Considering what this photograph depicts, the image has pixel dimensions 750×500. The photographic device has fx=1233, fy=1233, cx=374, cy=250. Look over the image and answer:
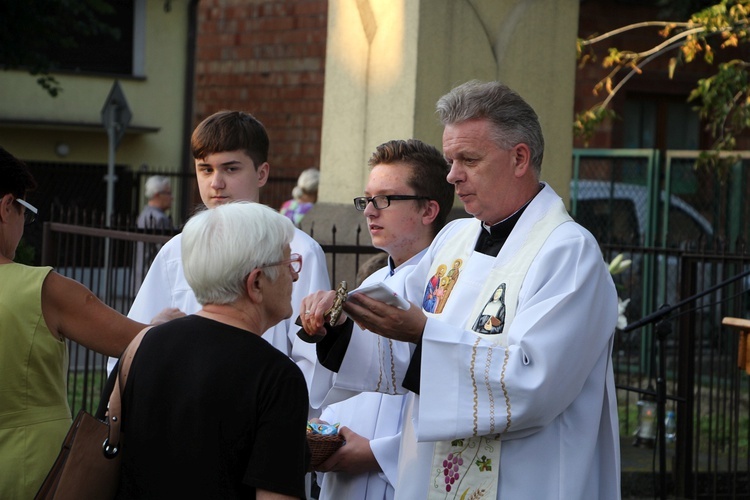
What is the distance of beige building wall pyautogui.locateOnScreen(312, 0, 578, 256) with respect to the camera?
21.6 ft

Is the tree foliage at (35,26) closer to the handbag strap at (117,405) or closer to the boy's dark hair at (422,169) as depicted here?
the boy's dark hair at (422,169)

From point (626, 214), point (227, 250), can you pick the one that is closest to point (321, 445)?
point (227, 250)

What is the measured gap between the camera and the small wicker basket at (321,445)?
392 cm

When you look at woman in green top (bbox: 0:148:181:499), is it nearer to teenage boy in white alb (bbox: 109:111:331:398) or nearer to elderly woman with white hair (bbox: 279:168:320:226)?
teenage boy in white alb (bbox: 109:111:331:398)

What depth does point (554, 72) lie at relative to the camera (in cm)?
698

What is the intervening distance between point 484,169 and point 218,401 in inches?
47.2

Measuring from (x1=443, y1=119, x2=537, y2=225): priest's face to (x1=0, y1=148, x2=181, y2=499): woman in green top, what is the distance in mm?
1081

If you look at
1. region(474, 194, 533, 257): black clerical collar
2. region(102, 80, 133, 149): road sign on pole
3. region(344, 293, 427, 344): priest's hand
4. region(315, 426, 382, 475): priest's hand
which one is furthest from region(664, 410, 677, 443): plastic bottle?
region(102, 80, 133, 149): road sign on pole

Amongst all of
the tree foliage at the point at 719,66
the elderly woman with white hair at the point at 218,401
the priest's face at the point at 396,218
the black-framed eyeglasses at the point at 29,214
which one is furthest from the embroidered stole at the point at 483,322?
the tree foliage at the point at 719,66

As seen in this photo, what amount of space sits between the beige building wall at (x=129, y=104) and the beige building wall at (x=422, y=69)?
13945 mm

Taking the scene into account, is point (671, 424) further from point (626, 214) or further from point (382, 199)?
point (382, 199)

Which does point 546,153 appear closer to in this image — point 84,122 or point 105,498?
point 105,498

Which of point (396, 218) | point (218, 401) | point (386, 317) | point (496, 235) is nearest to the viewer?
point (218, 401)

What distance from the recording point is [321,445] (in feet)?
12.9
